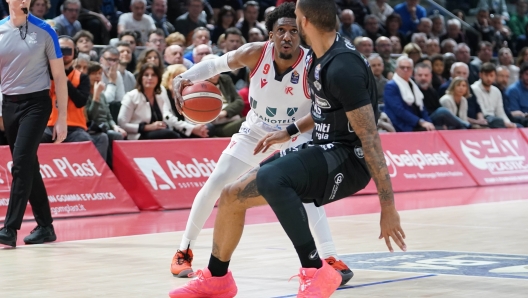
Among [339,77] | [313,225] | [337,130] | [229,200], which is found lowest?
[313,225]

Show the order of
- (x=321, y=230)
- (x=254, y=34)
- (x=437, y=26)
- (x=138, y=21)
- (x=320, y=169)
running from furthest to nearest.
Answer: (x=437, y=26) → (x=254, y=34) → (x=138, y=21) → (x=321, y=230) → (x=320, y=169)

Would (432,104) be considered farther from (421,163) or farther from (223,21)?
(223,21)

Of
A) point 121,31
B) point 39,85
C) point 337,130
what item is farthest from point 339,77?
point 121,31

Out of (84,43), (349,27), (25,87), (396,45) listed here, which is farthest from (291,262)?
(396,45)

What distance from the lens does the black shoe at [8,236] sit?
6.96 metres

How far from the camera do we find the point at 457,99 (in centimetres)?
1468

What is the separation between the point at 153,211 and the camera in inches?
407

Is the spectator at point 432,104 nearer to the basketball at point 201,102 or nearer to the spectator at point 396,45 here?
the spectator at point 396,45

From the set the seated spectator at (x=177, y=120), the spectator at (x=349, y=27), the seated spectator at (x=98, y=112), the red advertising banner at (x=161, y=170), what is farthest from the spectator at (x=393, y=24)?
the seated spectator at (x=98, y=112)

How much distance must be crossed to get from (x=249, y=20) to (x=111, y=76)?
4.77m

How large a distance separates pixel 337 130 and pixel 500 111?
1157cm

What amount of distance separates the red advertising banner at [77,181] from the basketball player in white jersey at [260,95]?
13.3ft

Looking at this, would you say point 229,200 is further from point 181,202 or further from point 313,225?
point 181,202

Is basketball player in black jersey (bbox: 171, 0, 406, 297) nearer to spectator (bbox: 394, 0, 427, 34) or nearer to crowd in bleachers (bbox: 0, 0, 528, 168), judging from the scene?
crowd in bleachers (bbox: 0, 0, 528, 168)
